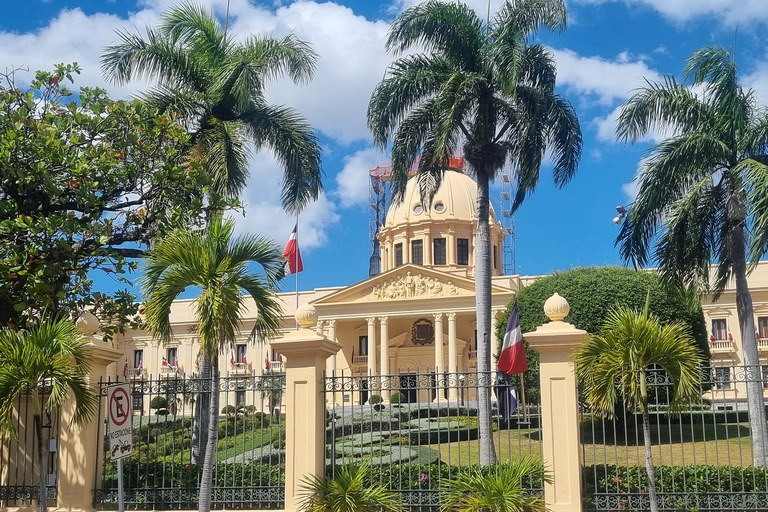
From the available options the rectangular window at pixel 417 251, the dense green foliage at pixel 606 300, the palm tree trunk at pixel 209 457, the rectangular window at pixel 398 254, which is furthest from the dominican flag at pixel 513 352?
the rectangular window at pixel 398 254

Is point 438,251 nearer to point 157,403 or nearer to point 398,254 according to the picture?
point 398,254

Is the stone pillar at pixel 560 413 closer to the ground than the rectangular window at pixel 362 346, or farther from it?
closer to the ground

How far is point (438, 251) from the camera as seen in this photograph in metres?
63.4

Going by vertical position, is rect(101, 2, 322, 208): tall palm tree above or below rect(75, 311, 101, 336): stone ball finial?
above

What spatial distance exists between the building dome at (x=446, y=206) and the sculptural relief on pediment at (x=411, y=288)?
29.2ft

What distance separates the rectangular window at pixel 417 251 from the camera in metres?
63.6

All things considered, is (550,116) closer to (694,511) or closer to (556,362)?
(556,362)

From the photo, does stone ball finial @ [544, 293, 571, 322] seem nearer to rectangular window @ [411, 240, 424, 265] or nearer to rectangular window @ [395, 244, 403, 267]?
rectangular window @ [411, 240, 424, 265]

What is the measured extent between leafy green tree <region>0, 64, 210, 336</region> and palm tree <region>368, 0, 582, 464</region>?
4.89 meters

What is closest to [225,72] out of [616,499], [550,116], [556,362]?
[550,116]

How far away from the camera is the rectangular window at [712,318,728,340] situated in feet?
169

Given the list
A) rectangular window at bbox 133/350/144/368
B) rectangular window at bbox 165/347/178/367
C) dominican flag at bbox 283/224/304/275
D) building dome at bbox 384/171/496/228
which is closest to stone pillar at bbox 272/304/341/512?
dominican flag at bbox 283/224/304/275

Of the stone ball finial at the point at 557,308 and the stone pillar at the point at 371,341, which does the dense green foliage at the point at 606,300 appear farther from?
the stone pillar at the point at 371,341

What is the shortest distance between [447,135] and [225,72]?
478 cm
